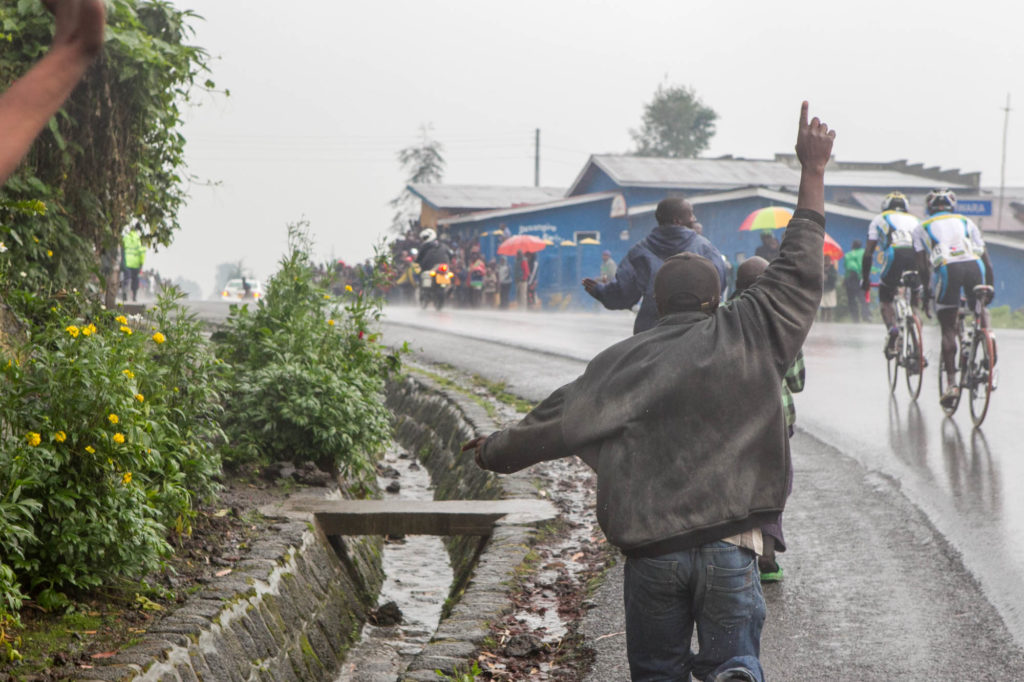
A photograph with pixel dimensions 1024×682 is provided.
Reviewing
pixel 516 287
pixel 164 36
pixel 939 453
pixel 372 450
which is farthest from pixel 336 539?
pixel 516 287

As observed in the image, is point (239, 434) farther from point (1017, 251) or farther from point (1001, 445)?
point (1017, 251)

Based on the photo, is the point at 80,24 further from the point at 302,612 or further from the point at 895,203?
the point at 895,203


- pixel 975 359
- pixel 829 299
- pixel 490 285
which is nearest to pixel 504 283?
pixel 490 285

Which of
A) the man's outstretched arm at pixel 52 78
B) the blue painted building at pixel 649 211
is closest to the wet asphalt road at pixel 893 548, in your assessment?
the man's outstretched arm at pixel 52 78

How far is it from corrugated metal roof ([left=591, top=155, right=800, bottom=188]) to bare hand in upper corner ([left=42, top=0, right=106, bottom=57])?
136 ft

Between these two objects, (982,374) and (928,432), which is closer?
(928,432)

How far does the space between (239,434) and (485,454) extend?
4712mm

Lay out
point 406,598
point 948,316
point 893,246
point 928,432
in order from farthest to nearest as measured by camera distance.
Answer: point 893,246 < point 948,316 < point 928,432 < point 406,598

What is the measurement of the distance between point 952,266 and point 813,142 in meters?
7.97

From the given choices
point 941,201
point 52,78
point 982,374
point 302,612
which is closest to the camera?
point 52,78

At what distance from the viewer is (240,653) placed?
5.15 metres

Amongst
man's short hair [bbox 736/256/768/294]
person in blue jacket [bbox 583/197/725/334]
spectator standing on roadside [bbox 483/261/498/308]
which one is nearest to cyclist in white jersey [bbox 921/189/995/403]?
person in blue jacket [bbox 583/197/725/334]

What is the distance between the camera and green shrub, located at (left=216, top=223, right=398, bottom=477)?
26.4ft

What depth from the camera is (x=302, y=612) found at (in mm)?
6266
